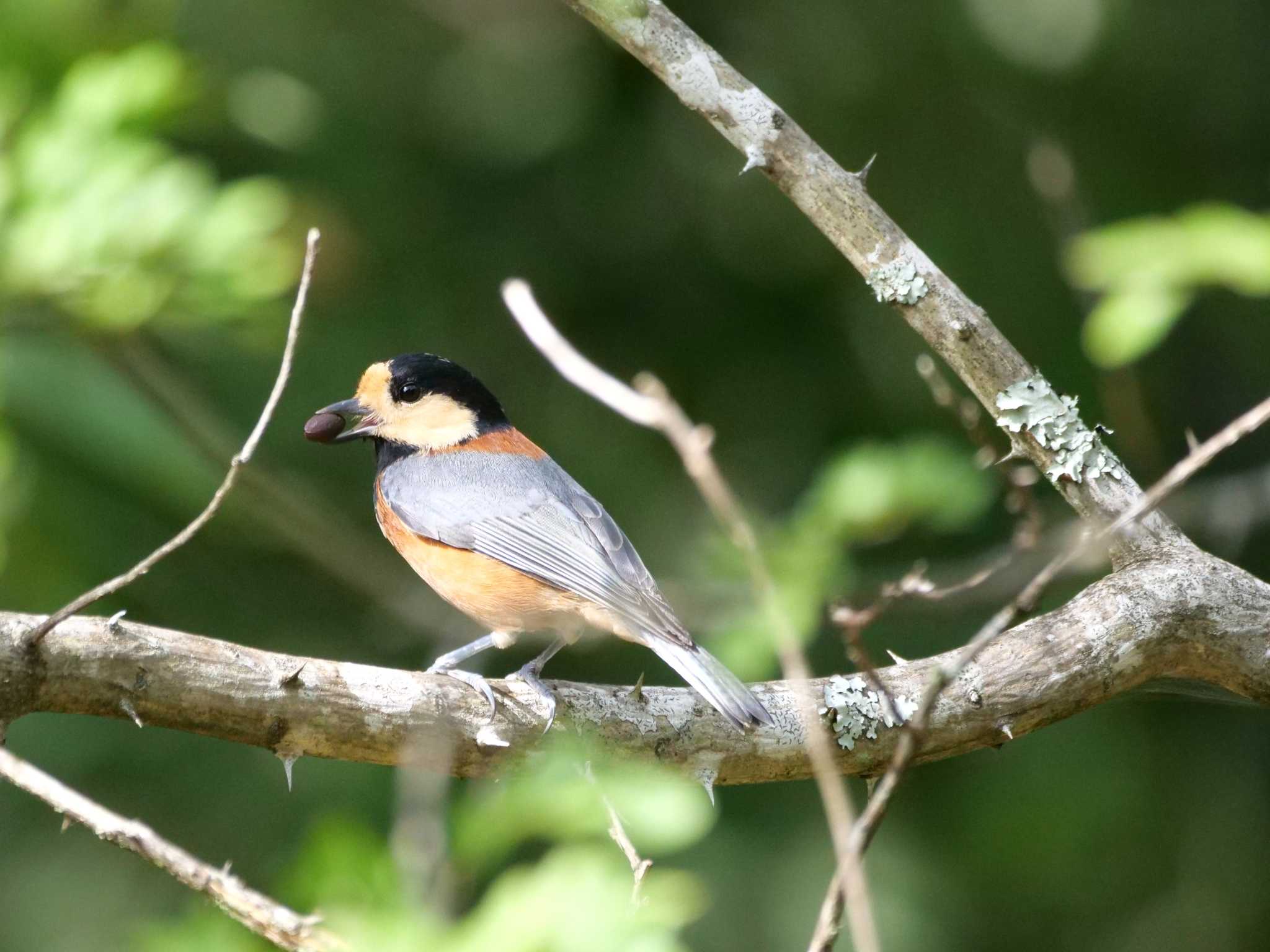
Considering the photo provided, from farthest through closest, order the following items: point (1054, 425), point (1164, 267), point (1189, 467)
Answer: point (1054, 425), point (1164, 267), point (1189, 467)

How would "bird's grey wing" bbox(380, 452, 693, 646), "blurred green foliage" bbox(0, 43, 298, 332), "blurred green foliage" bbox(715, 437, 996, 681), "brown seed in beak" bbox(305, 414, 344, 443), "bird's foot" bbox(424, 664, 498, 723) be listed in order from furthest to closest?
1. "brown seed in beak" bbox(305, 414, 344, 443)
2. "bird's grey wing" bbox(380, 452, 693, 646)
3. "blurred green foliage" bbox(0, 43, 298, 332)
4. "blurred green foliage" bbox(715, 437, 996, 681)
5. "bird's foot" bbox(424, 664, 498, 723)

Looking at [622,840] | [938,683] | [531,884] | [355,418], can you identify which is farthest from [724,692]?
[355,418]

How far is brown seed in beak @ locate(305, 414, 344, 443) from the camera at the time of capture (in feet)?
15.3

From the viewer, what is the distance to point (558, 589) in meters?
4.18

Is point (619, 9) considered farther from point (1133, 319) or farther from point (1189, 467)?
point (1189, 467)

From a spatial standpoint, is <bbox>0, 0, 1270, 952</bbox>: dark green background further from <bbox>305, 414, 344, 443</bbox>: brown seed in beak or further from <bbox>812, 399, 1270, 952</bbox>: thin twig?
<bbox>812, 399, 1270, 952</bbox>: thin twig

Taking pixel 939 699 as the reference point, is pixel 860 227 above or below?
above

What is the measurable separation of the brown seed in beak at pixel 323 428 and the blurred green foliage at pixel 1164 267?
2692 mm

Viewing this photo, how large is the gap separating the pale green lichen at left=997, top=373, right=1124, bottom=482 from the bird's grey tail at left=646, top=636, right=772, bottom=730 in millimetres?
988

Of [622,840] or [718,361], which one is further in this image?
[718,361]

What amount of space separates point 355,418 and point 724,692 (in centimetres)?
234

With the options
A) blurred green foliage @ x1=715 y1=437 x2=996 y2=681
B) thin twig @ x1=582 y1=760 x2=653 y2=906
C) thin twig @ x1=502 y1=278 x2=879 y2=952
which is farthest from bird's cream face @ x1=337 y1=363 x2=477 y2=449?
thin twig @ x1=502 y1=278 x2=879 y2=952

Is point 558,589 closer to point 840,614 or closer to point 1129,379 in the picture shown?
point 840,614

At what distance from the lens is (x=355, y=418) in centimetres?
509
